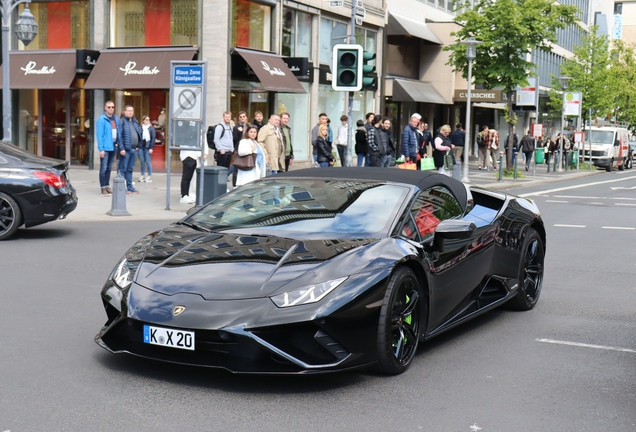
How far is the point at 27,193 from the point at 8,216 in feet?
1.30

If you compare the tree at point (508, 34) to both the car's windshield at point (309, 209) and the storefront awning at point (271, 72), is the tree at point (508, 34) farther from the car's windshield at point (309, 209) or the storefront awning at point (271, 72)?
the car's windshield at point (309, 209)

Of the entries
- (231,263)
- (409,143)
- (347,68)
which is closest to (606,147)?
(409,143)

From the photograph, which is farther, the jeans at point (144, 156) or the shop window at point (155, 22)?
the shop window at point (155, 22)

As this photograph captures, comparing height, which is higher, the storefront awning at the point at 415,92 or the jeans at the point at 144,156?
the storefront awning at the point at 415,92

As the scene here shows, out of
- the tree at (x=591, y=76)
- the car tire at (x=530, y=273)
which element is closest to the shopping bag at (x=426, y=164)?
the car tire at (x=530, y=273)

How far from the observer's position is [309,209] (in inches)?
258

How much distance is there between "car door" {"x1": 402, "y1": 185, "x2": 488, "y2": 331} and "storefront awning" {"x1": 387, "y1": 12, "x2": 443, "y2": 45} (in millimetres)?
31947

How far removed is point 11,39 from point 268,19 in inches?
324

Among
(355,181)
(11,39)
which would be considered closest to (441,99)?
(11,39)

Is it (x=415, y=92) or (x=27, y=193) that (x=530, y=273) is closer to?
(x=27, y=193)

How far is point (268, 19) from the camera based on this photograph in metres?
29.6

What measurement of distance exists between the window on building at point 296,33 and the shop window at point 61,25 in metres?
6.34

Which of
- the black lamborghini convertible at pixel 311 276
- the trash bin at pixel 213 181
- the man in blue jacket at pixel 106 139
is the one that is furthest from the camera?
the man in blue jacket at pixel 106 139

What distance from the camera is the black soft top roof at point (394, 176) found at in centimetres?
693
